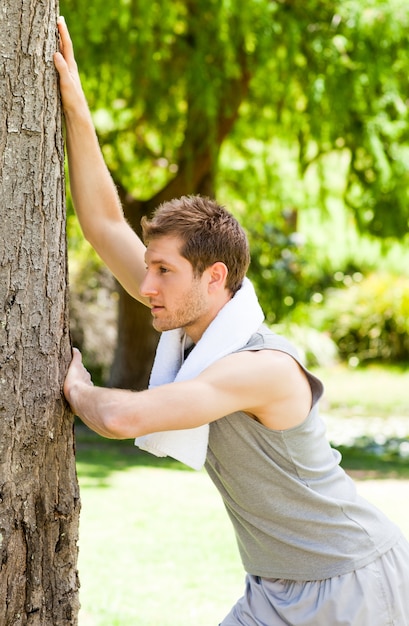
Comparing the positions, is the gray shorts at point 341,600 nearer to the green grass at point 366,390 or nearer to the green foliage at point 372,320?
the green grass at point 366,390

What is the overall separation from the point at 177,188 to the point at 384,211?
2.85 metres

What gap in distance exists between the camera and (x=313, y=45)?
984cm

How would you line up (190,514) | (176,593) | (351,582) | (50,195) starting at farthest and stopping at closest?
(190,514), (176,593), (50,195), (351,582)

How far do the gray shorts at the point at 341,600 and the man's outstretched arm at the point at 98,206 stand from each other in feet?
3.36

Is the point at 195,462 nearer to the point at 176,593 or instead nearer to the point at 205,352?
the point at 205,352

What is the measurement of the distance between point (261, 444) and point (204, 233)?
1.93 feet

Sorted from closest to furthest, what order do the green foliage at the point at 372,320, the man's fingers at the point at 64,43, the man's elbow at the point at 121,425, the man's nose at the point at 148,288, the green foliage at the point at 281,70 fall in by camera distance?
the man's elbow at the point at 121,425 < the man's nose at the point at 148,288 < the man's fingers at the point at 64,43 < the green foliage at the point at 281,70 < the green foliage at the point at 372,320

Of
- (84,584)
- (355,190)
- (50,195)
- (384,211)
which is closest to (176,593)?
(84,584)

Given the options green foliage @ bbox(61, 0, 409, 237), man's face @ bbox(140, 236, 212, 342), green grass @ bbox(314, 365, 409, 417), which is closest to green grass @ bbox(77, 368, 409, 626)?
man's face @ bbox(140, 236, 212, 342)

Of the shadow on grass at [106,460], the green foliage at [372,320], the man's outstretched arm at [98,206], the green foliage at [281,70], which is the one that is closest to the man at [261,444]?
the man's outstretched arm at [98,206]

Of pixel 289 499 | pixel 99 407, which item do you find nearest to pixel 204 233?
pixel 99 407

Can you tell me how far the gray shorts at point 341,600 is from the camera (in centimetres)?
264

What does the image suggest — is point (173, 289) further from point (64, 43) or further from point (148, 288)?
point (64, 43)

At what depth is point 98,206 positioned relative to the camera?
3275 mm
